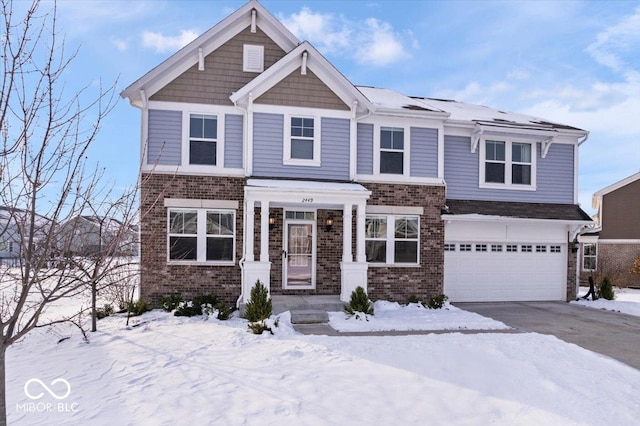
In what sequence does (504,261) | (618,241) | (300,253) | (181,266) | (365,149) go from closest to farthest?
1. (181,266)
2. (300,253)
3. (365,149)
4. (504,261)
5. (618,241)

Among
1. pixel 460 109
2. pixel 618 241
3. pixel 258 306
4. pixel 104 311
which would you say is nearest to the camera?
pixel 258 306

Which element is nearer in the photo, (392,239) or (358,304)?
(358,304)

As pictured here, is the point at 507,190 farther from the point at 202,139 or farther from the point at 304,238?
the point at 202,139

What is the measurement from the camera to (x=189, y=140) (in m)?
12.0

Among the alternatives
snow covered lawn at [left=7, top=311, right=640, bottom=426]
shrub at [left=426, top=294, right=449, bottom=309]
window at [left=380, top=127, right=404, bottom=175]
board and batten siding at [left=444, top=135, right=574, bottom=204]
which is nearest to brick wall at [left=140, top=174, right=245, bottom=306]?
snow covered lawn at [left=7, top=311, right=640, bottom=426]

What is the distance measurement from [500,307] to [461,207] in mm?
3266

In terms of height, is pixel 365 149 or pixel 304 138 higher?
pixel 304 138

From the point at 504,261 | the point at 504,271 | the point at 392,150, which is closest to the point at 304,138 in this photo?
the point at 392,150

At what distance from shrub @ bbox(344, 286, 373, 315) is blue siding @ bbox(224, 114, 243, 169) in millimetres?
4731

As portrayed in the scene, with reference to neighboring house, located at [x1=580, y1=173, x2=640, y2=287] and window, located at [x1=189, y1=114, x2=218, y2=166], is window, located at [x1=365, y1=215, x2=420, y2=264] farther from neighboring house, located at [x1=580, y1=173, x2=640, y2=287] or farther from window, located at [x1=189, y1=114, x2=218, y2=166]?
neighboring house, located at [x1=580, y1=173, x2=640, y2=287]

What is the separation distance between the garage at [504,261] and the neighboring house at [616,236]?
338 inches

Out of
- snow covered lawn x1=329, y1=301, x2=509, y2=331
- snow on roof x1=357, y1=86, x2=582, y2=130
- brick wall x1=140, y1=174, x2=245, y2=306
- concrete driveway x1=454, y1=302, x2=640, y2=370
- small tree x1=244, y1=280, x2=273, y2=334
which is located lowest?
concrete driveway x1=454, y1=302, x2=640, y2=370

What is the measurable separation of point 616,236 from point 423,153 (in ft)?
51.4

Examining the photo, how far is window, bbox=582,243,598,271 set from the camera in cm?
2305
